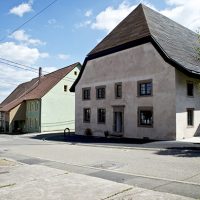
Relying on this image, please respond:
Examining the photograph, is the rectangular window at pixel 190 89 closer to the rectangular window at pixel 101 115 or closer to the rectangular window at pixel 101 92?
the rectangular window at pixel 101 92

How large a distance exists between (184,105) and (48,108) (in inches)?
892

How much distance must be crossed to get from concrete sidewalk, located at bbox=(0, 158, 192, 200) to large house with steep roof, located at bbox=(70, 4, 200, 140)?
13930 mm

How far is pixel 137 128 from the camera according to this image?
81.2 feet

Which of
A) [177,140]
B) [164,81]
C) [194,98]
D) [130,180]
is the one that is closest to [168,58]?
[164,81]

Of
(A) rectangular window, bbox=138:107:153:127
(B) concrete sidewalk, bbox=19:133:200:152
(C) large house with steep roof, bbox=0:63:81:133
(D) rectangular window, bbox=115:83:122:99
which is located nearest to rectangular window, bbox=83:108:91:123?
(D) rectangular window, bbox=115:83:122:99

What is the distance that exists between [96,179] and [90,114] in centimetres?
2133

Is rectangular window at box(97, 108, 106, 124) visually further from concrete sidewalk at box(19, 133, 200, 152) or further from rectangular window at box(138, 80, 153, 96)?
rectangular window at box(138, 80, 153, 96)

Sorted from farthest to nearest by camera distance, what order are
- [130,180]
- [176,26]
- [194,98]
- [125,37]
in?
[176,26] < [125,37] < [194,98] < [130,180]

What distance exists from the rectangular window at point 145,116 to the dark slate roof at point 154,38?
4469 millimetres

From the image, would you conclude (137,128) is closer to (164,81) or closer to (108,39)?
(164,81)

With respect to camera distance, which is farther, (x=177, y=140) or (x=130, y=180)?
(x=177, y=140)

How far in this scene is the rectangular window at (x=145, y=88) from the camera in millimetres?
23859

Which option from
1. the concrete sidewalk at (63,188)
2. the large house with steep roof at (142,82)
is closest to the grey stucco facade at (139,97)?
the large house with steep roof at (142,82)

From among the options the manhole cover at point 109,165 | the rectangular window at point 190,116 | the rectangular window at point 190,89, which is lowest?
the manhole cover at point 109,165
